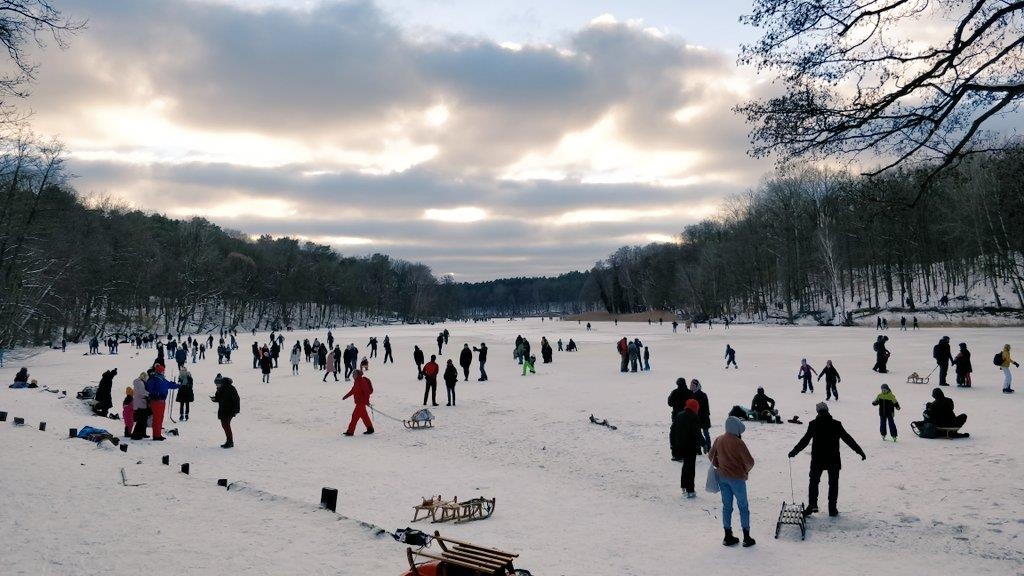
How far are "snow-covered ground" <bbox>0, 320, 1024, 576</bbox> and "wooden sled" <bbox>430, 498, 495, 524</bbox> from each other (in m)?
0.21

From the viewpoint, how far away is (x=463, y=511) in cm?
883

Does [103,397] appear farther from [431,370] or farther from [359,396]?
[431,370]

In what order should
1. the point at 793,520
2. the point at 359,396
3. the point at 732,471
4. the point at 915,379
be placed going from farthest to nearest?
the point at 915,379
the point at 359,396
the point at 793,520
the point at 732,471

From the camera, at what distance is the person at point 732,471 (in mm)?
7379

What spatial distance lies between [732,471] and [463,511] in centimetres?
386

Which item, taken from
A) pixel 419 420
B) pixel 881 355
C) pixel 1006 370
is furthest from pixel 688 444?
pixel 881 355

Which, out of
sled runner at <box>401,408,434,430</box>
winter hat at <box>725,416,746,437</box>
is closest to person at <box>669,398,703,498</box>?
winter hat at <box>725,416,746,437</box>

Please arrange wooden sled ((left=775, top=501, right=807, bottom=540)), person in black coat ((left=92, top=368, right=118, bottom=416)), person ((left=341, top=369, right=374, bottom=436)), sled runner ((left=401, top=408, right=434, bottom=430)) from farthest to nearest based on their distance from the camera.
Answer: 1. person in black coat ((left=92, top=368, right=118, bottom=416))
2. sled runner ((left=401, top=408, right=434, bottom=430))
3. person ((left=341, top=369, right=374, bottom=436))
4. wooden sled ((left=775, top=501, right=807, bottom=540))

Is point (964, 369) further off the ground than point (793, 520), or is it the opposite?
point (964, 369)

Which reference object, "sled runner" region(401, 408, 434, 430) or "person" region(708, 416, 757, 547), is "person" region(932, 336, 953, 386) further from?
"sled runner" region(401, 408, 434, 430)

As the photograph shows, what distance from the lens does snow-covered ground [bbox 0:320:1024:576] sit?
6574mm

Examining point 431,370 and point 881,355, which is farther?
point 881,355

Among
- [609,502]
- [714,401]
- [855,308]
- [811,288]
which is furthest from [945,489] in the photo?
[811,288]

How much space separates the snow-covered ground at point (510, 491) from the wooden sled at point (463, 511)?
214 mm
